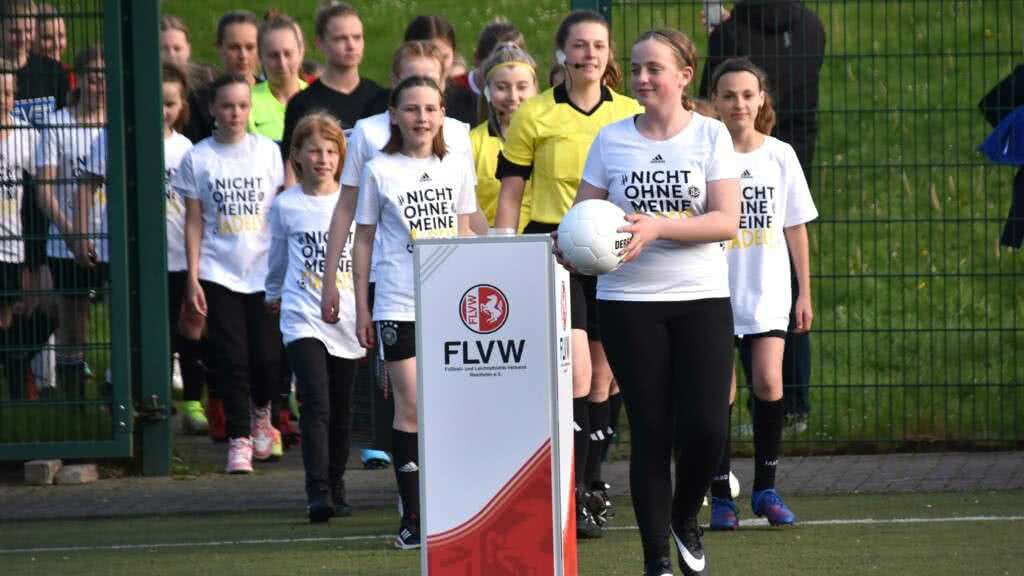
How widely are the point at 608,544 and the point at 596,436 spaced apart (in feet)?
2.04

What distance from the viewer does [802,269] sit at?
906cm

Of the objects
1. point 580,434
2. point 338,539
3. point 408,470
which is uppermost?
point 580,434

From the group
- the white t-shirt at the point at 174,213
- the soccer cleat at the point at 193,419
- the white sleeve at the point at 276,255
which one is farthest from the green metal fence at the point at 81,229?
the white sleeve at the point at 276,255

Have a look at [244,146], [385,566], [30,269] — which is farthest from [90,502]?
[385,566]

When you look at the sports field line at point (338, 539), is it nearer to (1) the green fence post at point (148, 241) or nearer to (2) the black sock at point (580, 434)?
(2) the black sock at point (580, 434)

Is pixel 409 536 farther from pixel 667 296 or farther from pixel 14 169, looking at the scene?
pixel 14 169

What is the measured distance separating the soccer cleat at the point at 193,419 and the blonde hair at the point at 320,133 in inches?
125

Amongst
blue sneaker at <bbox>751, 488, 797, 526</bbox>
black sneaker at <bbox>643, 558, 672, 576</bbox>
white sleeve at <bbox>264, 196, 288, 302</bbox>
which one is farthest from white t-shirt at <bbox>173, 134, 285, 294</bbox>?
black sneaker at <bbox>643, 558, 672, 576</bbox>

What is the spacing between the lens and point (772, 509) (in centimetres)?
879

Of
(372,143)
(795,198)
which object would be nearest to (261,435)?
(372,143)

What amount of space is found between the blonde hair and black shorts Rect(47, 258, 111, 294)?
182cm

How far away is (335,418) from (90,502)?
5.29 ft

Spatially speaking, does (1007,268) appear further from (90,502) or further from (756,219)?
(90,502)

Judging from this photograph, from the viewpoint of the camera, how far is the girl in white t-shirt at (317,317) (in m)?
9.45
